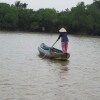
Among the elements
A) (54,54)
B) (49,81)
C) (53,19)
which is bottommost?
(49,81)

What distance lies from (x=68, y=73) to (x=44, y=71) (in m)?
1.12

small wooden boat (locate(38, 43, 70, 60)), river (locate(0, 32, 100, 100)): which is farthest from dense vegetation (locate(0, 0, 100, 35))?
river (locate(0, 32, 100, 100))

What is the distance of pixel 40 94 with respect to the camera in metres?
11.5

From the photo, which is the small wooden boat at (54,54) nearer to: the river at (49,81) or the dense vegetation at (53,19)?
the river at (49,81)

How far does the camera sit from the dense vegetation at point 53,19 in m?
72.2

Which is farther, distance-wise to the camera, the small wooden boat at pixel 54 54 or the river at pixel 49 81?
the small wooden boat at pixel 54 54

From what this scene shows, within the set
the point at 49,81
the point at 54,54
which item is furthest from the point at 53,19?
the point at 49,81

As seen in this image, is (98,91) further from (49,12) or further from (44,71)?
(49,12)

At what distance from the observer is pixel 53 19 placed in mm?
79312

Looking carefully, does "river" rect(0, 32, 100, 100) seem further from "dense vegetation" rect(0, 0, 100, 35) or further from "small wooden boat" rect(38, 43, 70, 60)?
"dense vegetation" rect(0, 0, 100, 35)

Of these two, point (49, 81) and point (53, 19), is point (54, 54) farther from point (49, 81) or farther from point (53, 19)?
point (53, 19)

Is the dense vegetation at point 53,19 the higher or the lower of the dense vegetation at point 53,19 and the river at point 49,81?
the higher

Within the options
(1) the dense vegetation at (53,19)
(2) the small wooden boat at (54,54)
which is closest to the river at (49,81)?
(2) the small wooden boat at (54,54)

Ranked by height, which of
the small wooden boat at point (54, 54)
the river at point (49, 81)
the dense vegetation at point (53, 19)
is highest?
the dense vegetation at point (53, 19)
